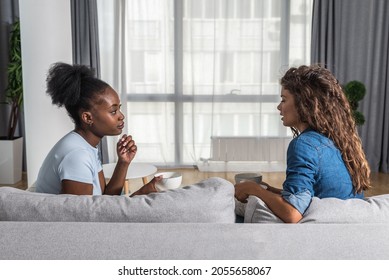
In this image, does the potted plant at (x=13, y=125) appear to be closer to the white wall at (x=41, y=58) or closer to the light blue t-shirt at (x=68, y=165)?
the white wall at (x=41, y=58)

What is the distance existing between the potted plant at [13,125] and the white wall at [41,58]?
84 cm

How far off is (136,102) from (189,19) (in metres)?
1.09

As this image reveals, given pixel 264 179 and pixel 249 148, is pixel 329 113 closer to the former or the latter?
pixel 264 179

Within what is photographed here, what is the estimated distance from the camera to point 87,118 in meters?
1.83

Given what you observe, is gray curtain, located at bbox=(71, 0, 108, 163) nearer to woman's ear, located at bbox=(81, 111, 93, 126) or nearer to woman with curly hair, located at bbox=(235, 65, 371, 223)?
woman's ear, located at bbox=(81, 111, 93, 126)

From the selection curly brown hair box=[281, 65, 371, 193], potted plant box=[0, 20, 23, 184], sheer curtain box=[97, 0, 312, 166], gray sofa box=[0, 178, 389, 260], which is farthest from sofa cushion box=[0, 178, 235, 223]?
sheer curtain box=[97, 0, 312, 166]

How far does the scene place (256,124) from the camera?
5.36 metres

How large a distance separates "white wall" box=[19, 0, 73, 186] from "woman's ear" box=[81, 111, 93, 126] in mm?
2131

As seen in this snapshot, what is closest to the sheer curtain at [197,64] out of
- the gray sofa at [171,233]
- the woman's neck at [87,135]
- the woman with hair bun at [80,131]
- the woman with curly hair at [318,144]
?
the woman with hair bun at [80,131]

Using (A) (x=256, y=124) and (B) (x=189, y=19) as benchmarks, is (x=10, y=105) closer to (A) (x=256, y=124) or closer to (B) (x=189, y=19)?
(B) (x=189, y=19)

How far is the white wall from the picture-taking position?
3812mm

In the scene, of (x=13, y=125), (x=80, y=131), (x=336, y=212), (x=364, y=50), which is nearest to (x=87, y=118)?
(x=80, y=131)

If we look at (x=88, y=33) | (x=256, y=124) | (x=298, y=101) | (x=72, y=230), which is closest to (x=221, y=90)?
(x=256, y=124)

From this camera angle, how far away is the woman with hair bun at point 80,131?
1.62 m
